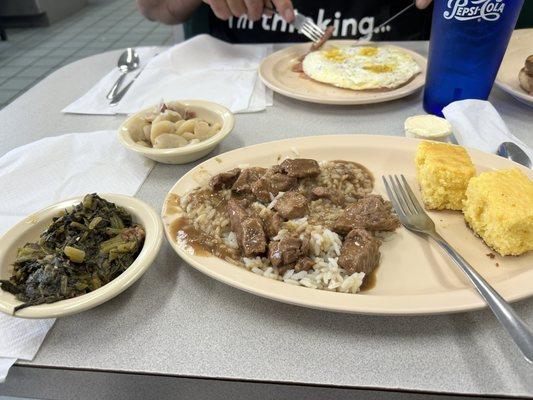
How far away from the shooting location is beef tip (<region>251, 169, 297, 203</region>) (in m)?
1.30

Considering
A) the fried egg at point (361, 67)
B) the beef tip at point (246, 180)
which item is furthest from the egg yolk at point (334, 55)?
the beef tip at point (246, 180)

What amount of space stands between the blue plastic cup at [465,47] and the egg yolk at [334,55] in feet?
1.69

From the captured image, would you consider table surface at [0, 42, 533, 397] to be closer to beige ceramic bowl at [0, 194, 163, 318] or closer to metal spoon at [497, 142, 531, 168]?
beige ceramic bowl at [0, 194, 163, 318]

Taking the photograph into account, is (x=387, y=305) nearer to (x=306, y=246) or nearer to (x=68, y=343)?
(x=306, y=246)

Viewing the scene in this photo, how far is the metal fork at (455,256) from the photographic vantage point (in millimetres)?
782

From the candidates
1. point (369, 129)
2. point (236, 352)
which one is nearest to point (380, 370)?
point (236, 352)

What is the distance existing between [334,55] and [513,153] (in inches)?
41.9

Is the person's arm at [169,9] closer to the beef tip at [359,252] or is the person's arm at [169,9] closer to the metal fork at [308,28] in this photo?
the metal fork at [308,28]

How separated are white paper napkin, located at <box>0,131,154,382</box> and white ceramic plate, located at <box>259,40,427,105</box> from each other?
0.79 metres

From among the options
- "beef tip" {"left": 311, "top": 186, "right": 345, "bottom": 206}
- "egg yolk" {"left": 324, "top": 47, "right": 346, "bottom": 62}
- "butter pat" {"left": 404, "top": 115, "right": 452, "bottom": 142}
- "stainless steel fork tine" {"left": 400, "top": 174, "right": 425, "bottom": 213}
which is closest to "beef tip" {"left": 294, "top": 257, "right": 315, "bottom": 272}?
"beef tip" {"left": 311, "top": 186, "right": 345, "bottom": 206}

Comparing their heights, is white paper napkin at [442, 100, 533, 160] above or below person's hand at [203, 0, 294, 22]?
below

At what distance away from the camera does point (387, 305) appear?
89 centimetres

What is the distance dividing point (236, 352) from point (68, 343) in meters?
0.40

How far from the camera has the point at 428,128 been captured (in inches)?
61.1
